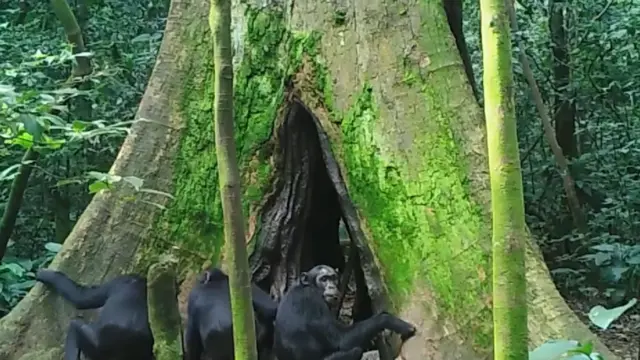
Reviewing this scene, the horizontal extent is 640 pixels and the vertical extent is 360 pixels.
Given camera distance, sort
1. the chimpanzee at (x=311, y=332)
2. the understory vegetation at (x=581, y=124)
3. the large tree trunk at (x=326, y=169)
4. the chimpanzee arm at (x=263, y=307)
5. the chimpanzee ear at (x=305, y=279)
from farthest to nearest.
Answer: the understory vegetation at (x=581, y=124)
the chimpanzee arm at (x=263, y=307)
the chimpanzee ear at (x=305, y=279)
the chimpanzee at (x=311, y=332)
the large tree trunk at (x=326, y=169)

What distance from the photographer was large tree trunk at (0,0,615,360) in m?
4.66

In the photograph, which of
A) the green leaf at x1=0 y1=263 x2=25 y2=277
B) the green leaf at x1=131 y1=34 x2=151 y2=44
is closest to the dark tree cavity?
the green leaf at x1=0 y1=263 x2=25 y2=277

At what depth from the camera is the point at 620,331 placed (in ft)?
26.3

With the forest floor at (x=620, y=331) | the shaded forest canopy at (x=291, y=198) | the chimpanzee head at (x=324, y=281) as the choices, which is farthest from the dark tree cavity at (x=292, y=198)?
the forest floor at (x=620, y=331)

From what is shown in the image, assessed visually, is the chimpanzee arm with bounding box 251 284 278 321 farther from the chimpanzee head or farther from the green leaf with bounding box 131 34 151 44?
the green leaf with bounding box 131 34 151 44

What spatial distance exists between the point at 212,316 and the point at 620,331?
434 centimetres

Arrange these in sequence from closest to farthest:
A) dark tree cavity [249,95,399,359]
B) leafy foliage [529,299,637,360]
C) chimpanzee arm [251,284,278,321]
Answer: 1. leafy foliage [529,299,637,360]
2. chimpanzee arm [251,284,278,321]
3. dark tree cavity [249,95,399,359]

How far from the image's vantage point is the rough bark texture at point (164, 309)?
3178 mm

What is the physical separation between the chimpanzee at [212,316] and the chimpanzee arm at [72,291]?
1.81 feet

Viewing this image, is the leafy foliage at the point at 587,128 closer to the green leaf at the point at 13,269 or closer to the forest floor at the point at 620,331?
the forest floor at the point at 620,331

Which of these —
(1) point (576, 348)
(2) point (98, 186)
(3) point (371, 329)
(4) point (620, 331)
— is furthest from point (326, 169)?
(4) point (620, 331)

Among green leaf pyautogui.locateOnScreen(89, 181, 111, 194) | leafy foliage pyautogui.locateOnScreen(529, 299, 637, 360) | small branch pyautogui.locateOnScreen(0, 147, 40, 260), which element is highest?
green leaf pyautogui.locateOnScreen(89, 181, 111, 194)

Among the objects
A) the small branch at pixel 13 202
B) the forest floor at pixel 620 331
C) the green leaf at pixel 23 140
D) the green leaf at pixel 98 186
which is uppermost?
the green leaf at pixel 23 140

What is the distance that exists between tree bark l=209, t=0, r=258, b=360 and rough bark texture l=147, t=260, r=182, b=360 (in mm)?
375
